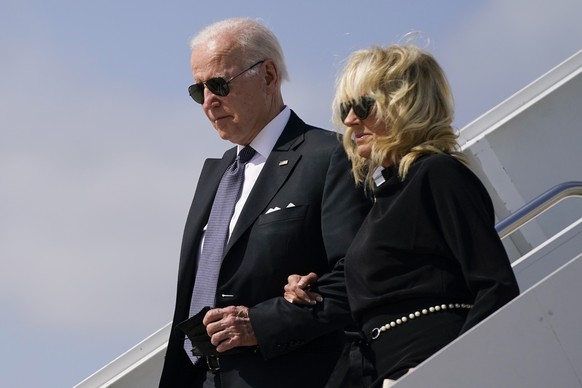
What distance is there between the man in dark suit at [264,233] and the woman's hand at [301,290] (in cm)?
3

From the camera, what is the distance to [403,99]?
352 centimetres

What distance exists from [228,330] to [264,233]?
358mm

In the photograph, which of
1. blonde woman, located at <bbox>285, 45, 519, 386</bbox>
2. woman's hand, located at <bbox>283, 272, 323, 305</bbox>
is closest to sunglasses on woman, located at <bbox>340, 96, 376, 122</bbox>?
blonde woman, located at <bbox>285, 45, 519, 386</bbox>

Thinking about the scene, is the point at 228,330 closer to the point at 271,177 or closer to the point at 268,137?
the point at 271,177

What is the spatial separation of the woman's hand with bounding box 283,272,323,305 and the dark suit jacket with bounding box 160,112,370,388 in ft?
0.08

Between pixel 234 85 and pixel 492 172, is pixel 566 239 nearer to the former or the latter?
pixel 492 172

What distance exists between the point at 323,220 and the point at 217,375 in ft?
2.03

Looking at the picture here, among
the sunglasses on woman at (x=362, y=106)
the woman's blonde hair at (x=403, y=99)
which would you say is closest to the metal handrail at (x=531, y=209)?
the woman's blonde hair at (x=403, y=99)

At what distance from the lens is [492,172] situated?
6594mm

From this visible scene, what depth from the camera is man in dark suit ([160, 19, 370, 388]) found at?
404cm

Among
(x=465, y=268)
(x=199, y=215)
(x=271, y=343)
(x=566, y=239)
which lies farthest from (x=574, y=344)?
(x=566, y=239)

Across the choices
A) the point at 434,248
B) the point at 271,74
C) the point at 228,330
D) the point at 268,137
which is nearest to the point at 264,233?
the point at 228,330

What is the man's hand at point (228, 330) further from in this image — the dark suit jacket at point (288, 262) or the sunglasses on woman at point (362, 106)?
the sunglasses on woman at point (362, 106)

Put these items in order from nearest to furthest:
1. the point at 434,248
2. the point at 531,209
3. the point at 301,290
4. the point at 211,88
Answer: the point at 434,248 < the point at 301,290 < the point at 211,88 < the point at 531,209
